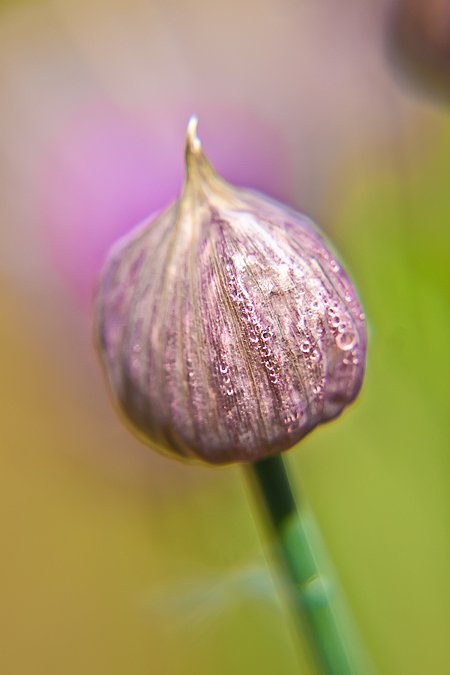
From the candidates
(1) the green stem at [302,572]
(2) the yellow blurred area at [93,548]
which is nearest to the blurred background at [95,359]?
(2) the yellow blurred area at [93,548]

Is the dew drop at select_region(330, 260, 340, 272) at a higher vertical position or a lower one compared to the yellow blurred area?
higher

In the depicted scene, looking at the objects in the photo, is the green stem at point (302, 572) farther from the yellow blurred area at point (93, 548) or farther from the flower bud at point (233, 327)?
the yellow blurred area at point (93, 548)

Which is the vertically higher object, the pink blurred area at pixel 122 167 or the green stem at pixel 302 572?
the pink blurred area at pixel 122 167

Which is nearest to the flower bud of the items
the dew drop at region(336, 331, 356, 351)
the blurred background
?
the dew drop at region(336, 331, 356, 351)

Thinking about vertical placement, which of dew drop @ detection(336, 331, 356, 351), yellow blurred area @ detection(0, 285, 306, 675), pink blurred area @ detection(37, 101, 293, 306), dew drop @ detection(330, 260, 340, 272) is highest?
pink blurred area @ detection(37, 101, 293, 306)

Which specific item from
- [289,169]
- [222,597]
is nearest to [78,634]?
[222,597]

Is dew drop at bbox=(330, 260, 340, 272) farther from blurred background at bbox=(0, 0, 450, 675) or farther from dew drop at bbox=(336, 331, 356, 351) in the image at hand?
blurred background at bbox=(0, 0, 450, 675)

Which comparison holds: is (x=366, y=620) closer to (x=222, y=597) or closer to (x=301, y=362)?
(x=222, y=597)
